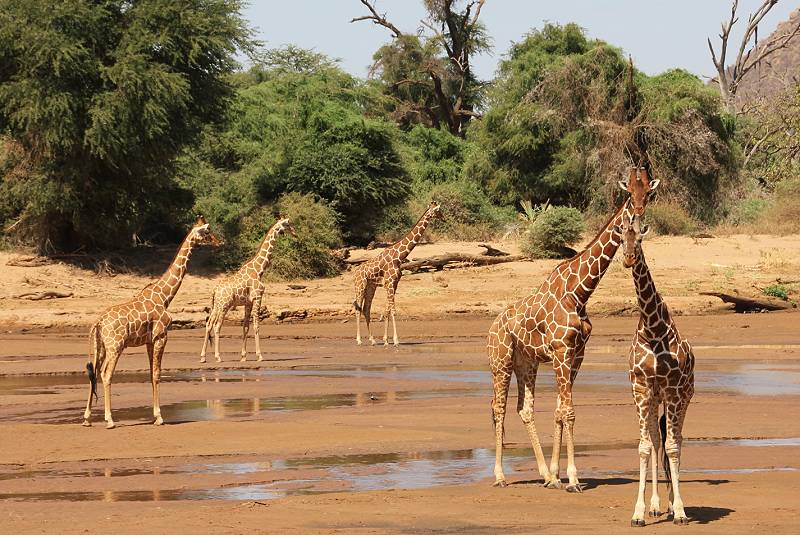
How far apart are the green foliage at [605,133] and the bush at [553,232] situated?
19.4 ft

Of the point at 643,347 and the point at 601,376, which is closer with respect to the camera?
the point at 643,347

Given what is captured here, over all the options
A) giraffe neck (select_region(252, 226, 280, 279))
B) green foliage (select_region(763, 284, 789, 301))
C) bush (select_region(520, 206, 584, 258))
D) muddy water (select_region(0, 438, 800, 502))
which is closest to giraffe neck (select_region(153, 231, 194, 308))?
muddy water (select_region(0, 438, 800, 502))

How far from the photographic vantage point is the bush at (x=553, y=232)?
34.0 m

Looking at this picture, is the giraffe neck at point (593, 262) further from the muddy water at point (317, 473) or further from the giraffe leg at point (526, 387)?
the muddy water at point (317, 473)

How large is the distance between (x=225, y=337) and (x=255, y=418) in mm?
12872

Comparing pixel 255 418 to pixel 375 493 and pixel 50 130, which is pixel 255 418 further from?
pixel 50 130

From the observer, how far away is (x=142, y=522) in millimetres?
10047

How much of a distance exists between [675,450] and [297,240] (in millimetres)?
25302

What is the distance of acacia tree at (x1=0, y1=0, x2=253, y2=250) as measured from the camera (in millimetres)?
33219

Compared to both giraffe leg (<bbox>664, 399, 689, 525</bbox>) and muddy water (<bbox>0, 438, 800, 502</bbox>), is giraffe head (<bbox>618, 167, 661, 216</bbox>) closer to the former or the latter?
giraffe leg (<bbox>664, 399, 689, 525</bbox>)

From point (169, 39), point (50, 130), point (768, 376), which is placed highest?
point (169, 39)

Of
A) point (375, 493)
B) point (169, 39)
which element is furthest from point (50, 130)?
point (375, 493)

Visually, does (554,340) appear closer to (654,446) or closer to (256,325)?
(654,446)

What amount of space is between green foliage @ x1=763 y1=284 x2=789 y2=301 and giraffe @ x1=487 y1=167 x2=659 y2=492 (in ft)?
63.9
